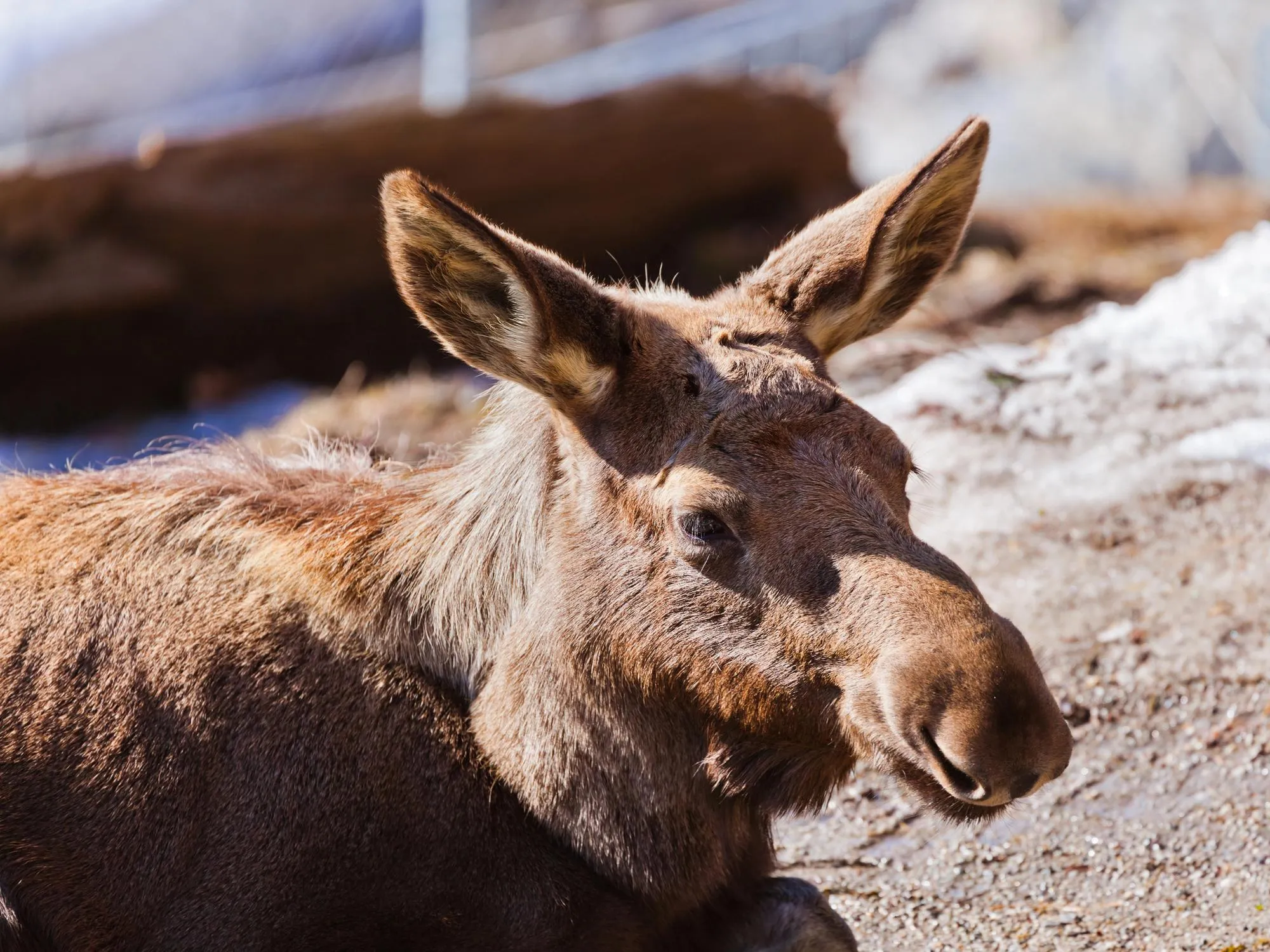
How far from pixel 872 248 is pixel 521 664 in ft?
4.96

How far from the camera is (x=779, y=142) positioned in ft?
42.2

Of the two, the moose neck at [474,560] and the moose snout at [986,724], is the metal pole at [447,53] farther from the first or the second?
the moose snout at [986,724]

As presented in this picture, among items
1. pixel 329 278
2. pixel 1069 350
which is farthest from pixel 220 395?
pixel 1069 350

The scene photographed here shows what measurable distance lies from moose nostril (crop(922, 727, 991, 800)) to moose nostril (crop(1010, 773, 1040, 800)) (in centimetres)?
6

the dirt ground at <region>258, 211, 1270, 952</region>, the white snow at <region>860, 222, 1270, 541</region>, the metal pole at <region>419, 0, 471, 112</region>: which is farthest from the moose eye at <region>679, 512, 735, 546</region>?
the metal pole at <region>419, 0, 471, 112</region>

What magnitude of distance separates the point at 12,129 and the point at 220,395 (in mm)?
5362

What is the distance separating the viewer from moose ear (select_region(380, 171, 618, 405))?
3656 mm

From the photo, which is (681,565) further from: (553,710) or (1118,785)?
(1118,785)

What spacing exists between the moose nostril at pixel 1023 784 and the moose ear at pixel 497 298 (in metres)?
1.42

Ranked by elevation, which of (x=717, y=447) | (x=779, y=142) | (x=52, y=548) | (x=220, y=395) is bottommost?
(x=779, y=142)

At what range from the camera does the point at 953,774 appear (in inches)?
130

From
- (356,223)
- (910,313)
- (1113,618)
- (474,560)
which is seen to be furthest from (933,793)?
(356,223)

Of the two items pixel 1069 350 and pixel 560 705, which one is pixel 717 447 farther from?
pixel 1069 350

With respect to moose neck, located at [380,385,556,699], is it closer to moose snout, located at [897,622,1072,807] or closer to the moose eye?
the moose eye
